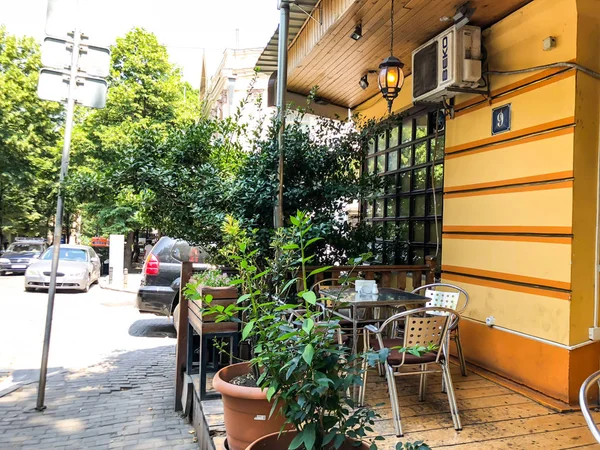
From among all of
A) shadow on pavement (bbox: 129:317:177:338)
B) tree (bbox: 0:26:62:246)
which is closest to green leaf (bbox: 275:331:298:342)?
shadow on pavement (bbox: 129:317:177:338)

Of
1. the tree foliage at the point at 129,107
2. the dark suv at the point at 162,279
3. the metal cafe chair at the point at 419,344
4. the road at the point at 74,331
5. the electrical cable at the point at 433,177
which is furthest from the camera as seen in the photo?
the tree foliage at the point at 129,107

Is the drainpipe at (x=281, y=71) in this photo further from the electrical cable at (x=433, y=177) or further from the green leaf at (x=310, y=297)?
the green leaf at (x=310, y=297)

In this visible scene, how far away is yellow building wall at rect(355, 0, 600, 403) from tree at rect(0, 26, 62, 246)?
72.2 ft

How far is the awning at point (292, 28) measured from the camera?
5.01 m

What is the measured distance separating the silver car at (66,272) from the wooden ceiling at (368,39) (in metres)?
9.66

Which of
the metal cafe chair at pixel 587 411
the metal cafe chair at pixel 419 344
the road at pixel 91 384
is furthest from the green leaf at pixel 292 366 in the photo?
the road at pixel 91 384

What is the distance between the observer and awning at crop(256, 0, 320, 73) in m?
5.01

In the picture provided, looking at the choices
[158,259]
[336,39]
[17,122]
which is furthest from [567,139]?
[17,122]

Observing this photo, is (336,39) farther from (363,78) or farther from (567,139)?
(567,139)

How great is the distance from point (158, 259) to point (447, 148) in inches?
208

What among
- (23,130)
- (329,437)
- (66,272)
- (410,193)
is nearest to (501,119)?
(410,193)

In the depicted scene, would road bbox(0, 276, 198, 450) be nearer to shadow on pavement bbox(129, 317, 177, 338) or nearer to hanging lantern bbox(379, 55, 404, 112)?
shadow on pavement bbox(129, 317, 177, 338)

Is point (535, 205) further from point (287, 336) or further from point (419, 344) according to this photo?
A: point (287, 336)

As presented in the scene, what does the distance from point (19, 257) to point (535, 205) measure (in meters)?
19.8
